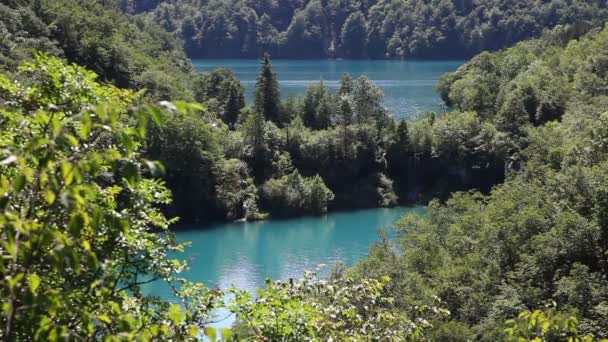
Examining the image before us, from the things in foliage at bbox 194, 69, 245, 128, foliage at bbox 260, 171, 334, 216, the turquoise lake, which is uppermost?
foliage at bbox 194, 69, 245, 128

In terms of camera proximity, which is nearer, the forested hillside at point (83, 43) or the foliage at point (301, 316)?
the foliage at point (301, 316)

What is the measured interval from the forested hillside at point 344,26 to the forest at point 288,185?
74778 mm

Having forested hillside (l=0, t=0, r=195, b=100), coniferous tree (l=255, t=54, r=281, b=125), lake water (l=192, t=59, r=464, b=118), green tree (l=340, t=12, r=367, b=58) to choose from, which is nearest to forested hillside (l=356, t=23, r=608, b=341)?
coniferous tree (l=255, t=54, r=281, b=125)

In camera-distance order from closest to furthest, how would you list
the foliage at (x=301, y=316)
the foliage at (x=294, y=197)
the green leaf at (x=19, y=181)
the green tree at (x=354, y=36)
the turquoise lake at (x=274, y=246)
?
the green leaf at (x=19, y=181), the foliage at (x=301, y=316), the turquoise lake at (x=274, y=246), the foliage at (x=294, y=197), the green tree at (x=354, y=36)

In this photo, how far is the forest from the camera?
14.1ft

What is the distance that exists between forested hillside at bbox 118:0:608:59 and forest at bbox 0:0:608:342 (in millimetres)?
74778

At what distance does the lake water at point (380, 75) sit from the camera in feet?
304

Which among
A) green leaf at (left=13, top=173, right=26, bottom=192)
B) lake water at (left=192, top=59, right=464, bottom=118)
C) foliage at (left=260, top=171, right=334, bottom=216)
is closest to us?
green leaf at (left=13, top=173, right=26, bottom=192)

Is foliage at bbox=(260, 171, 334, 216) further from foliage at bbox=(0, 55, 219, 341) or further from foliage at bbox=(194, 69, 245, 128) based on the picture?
foliage at bbox=(0, 55, 219, 341)

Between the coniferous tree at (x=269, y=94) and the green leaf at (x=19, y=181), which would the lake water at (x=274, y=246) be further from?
the green leaf at (x=19, y=181)

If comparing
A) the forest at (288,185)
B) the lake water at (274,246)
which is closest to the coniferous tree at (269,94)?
the forest at (288,185)

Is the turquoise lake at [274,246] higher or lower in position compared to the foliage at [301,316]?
lower

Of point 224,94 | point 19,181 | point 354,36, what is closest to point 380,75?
point 354,36

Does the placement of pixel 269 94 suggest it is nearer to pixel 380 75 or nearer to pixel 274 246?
pixel 274 246
